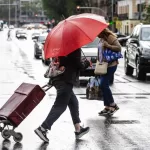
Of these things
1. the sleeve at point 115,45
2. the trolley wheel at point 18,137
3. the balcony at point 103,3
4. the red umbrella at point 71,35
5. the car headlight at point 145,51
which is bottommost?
the trolley wheel at point 18,137

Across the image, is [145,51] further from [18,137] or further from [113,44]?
[18,137]

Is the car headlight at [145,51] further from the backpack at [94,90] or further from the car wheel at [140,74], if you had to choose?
the backpack at [94,90]

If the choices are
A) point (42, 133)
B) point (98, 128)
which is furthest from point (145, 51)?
point (42, 133)

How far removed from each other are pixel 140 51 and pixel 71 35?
11.6 m

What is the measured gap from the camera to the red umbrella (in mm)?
8914

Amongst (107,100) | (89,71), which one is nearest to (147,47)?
(89,71)

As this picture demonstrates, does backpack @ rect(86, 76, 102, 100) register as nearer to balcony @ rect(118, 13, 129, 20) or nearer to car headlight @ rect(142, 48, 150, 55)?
car headlight @ rect(142, 48, 150, 55)

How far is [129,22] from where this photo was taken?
291 ft

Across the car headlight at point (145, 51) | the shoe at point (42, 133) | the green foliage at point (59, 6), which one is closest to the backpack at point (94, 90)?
the shoe at point (42, 133)

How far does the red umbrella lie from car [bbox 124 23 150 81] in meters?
11.1

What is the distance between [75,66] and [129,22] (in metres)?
80.3

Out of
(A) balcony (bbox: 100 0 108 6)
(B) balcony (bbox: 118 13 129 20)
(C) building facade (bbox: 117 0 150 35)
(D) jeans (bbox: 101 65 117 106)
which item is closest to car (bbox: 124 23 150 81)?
(D) jeans (bbox: 101 65 117 106)

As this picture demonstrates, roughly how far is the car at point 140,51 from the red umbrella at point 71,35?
36.3 ft

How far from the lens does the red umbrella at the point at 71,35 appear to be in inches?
351
